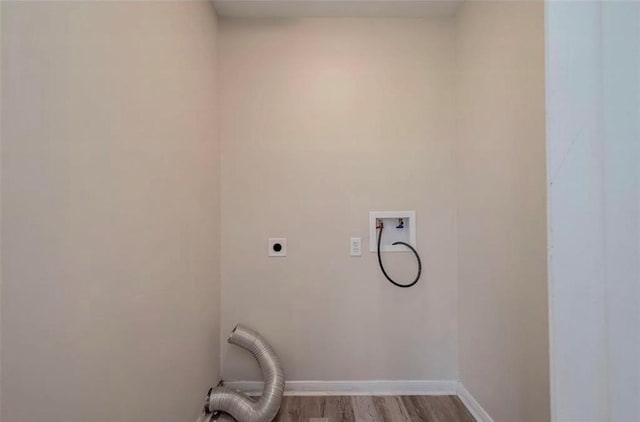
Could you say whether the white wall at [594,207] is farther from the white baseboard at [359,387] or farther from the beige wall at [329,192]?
the white baseboard at [359,387]

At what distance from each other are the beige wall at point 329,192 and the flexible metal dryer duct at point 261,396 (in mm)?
137

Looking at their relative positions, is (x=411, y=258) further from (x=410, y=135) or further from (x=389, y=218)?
(x=410, y=135)

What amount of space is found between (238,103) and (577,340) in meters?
2.02

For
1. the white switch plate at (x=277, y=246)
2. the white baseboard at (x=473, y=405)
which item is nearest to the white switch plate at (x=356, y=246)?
the white switch plate at (x=277, y=246)

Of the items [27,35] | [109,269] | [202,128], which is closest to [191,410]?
[109,269]

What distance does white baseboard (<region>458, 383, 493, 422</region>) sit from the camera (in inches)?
63.5

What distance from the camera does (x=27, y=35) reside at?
67cm

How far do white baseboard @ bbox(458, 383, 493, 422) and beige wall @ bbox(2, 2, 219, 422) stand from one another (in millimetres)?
1630

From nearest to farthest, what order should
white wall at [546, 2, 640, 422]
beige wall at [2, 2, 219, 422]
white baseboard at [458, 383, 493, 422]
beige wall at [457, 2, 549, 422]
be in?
white wall at [546, 2, 640, 422], beige wall at [2, 2, 219, 422], beige wall at [457, 2, 549, 422], white baseboard at [458, 383, 493, 422]

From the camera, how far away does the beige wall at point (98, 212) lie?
65 cm

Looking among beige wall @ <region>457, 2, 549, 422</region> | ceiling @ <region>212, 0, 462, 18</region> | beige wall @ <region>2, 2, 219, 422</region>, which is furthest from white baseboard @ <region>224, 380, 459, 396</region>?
ceiling @ <region>212, 0, 462, 18</region>

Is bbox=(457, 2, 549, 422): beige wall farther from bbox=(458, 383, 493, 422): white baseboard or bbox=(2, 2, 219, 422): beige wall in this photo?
bbox=(2, 2, 219, 422): beige wall

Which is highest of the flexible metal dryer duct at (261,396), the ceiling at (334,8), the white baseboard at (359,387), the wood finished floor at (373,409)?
the ceiling at (334,8)

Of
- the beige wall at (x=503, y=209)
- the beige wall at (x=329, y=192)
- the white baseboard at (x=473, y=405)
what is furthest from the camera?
the beige wall at (x=329, y=192)
